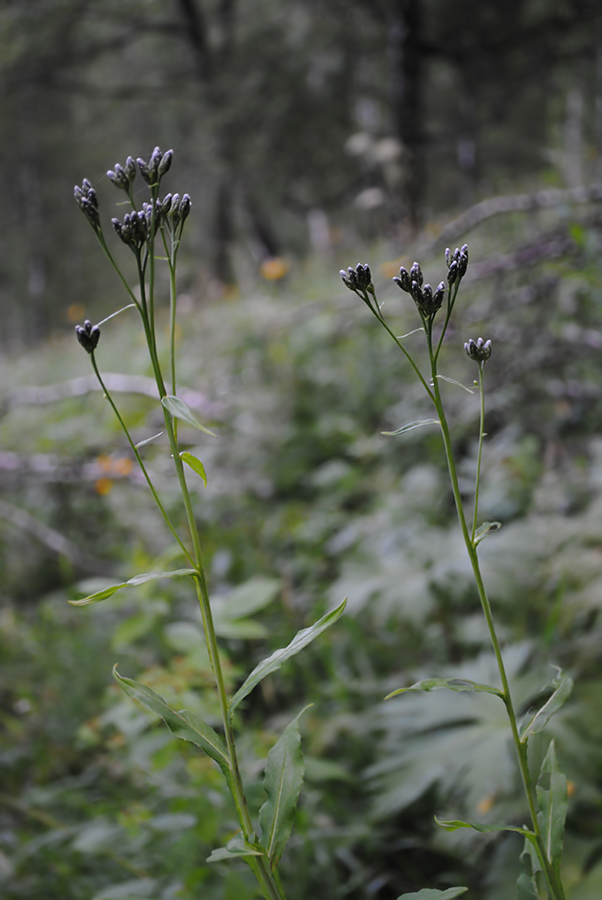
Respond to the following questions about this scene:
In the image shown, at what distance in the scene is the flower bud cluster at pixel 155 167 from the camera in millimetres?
597

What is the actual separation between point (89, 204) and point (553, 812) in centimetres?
79

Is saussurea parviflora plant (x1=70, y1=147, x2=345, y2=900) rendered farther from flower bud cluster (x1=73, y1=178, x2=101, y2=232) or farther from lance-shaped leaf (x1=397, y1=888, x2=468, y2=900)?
lance-shaped leaf (x1=397, y1=888, x2=468, y2=900)

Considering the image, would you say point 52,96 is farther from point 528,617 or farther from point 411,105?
point 528,617

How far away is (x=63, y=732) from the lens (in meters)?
2.08

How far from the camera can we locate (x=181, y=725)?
1.96 ft

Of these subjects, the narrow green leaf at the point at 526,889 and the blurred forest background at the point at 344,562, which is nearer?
the narrow green leaf at the point at 526,889

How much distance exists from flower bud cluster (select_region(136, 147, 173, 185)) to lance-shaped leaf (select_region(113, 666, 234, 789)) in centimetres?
49

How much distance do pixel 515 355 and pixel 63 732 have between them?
7.19 feet

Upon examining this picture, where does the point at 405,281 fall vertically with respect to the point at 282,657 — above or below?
above

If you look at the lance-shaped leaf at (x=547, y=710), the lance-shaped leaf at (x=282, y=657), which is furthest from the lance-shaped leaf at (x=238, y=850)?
the lance-shaped leaf at (x=547, y=710)

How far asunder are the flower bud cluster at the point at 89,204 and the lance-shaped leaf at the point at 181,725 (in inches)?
17.1

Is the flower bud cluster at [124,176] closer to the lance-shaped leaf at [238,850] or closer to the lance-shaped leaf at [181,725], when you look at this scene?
the lance-shaped leaf at [181,725]

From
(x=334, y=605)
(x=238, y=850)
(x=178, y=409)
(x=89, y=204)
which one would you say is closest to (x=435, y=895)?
(x=238, y=850)

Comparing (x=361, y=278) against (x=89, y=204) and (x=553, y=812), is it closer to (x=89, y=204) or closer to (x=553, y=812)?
(x=89, y=204)
